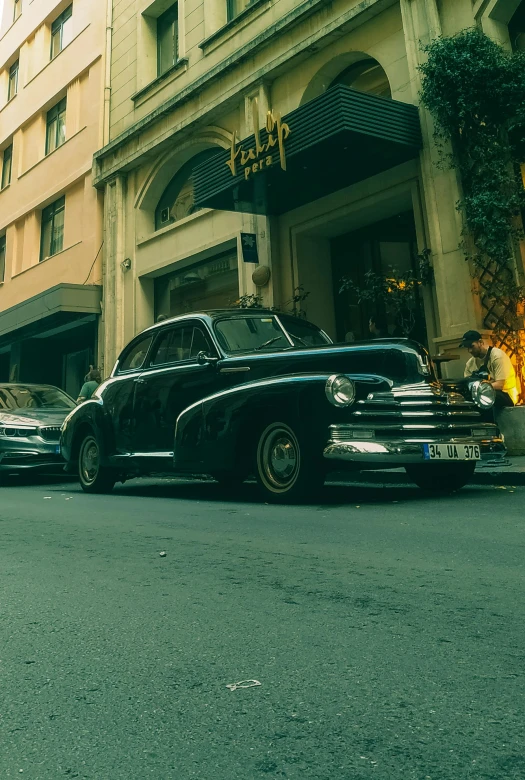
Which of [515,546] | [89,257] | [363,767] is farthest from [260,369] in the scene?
[89,257]

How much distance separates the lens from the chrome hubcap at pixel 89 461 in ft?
27.5

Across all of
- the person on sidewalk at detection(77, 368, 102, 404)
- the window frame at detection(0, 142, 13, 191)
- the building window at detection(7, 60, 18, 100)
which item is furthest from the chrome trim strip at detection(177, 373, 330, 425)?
the building window at detection(7, 60, 18, 100)

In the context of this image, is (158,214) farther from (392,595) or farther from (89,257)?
(392,595)

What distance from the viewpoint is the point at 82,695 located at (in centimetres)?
203

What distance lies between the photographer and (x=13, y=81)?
26859 mm

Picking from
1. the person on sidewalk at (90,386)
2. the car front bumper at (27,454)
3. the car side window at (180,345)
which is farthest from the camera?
the person on sidewalk at (90,386)

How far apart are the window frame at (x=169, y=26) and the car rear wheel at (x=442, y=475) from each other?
14.5m

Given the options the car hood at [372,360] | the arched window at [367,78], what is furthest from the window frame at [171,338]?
the arched window at [367,78]

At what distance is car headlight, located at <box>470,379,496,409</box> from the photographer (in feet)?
20.7

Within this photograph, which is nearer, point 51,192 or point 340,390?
point 340,390

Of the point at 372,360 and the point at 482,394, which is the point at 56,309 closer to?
the point at 372,360

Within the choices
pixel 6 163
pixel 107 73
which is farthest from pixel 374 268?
pixel 6 163

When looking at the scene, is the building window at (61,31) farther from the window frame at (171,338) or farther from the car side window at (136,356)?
the window frame at (171,338)

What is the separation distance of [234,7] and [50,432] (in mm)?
11459
